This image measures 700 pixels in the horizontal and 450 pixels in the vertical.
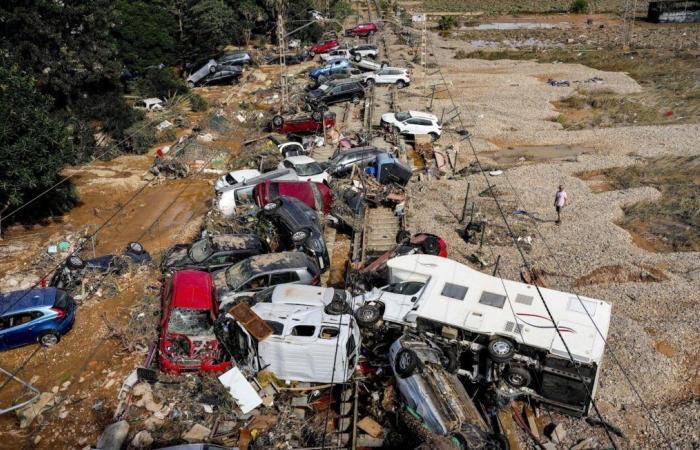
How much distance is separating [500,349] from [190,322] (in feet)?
23.0

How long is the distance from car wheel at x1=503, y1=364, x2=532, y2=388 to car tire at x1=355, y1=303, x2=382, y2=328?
307 centimetres

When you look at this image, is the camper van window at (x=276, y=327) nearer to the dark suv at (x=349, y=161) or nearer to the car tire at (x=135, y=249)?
the car tire at (x=135, y=249)

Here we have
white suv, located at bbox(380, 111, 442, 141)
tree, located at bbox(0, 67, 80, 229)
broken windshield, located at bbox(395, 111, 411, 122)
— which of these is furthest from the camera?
broken windshield, located at bbox(395, 111, 411, 122)

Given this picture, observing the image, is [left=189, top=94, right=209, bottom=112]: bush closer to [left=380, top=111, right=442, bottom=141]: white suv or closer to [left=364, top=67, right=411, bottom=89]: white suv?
[left=364, top=67, right=411, bottom=89]: white suv

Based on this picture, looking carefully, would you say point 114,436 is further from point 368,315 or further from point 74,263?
point 74,263

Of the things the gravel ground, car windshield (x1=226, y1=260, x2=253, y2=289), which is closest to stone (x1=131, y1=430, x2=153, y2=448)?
car windshield (x1=226, y1=260, x2=253, y2=289)

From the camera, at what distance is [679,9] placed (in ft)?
217

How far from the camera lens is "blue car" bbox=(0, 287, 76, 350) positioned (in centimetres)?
1343

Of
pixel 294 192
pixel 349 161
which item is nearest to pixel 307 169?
pixel 349 161

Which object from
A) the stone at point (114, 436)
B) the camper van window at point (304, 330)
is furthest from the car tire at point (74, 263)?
the camper van window at point (304, 330)

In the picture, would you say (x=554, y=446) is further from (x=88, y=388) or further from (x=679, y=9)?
(x=679, y=9)

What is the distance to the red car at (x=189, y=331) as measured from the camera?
12.3 metres

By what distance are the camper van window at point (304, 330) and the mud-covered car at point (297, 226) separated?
Answer: 4.08m

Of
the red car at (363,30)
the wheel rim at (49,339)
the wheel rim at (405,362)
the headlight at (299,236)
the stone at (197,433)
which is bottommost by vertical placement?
the stone at (197,433)
